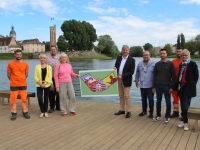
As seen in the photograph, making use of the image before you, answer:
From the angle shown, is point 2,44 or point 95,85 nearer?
point 95,85

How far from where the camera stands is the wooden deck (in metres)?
4.68

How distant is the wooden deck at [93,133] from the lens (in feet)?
15.4

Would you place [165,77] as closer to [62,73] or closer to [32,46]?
[62,73]

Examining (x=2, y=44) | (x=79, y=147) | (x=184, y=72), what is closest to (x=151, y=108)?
(x=184, y=72)

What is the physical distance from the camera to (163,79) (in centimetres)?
624

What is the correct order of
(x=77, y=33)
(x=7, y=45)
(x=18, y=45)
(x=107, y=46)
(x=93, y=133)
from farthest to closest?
1. (x=18, y=45)
2. (x=7, y=45)
3. (x=107, y=46)
4. (x=77, y=33)
5. (x=93, y=133)

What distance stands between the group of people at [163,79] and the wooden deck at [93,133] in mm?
491

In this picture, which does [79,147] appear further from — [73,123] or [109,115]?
[109,115]

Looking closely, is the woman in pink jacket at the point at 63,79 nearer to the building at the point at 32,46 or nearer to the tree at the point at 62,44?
the tree at the point at 62,44

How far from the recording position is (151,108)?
6.82 meters

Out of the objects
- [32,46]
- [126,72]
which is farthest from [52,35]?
[126,72]

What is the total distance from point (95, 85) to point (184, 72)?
311 centimetres

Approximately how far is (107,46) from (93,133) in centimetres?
10440

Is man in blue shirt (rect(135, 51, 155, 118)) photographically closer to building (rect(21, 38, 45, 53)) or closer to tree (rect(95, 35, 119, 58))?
tree (rect(95, 35, 119, 58))
